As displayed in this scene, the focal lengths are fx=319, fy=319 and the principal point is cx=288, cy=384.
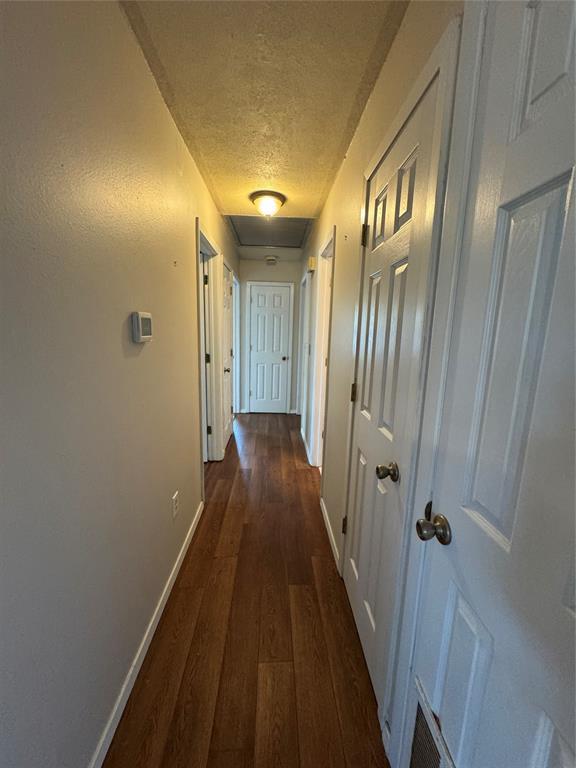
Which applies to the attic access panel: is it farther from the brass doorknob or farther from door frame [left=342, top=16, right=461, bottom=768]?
the brass doorknob

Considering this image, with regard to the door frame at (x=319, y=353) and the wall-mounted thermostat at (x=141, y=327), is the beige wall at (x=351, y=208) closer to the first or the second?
the door frame at (x=319, y=353)

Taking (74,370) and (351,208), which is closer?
(74,370)

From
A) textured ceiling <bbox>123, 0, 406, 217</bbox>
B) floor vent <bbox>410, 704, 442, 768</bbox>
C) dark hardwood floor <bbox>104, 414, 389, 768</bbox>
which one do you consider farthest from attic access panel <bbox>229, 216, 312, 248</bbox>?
floor vent <bbox>410, 704, 442, 768</bbox>

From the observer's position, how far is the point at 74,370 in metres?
0.85

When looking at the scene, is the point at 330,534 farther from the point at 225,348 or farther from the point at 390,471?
the point at 225,348

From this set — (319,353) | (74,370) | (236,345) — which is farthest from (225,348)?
(74,370)

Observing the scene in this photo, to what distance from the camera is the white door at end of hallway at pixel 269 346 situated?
4.73 m

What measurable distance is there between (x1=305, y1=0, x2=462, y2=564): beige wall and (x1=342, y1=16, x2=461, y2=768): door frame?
0.27ft

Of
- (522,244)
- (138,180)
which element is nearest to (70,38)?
(138,180)

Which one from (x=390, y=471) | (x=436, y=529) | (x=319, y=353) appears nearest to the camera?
(x=436, y=529)

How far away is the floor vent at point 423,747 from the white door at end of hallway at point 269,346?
4281 mm

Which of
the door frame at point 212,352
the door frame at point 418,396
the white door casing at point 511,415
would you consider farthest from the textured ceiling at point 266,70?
the door frame at point 212,352

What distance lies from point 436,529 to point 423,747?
56cm

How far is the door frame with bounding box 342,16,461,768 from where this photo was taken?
716 millimetres
